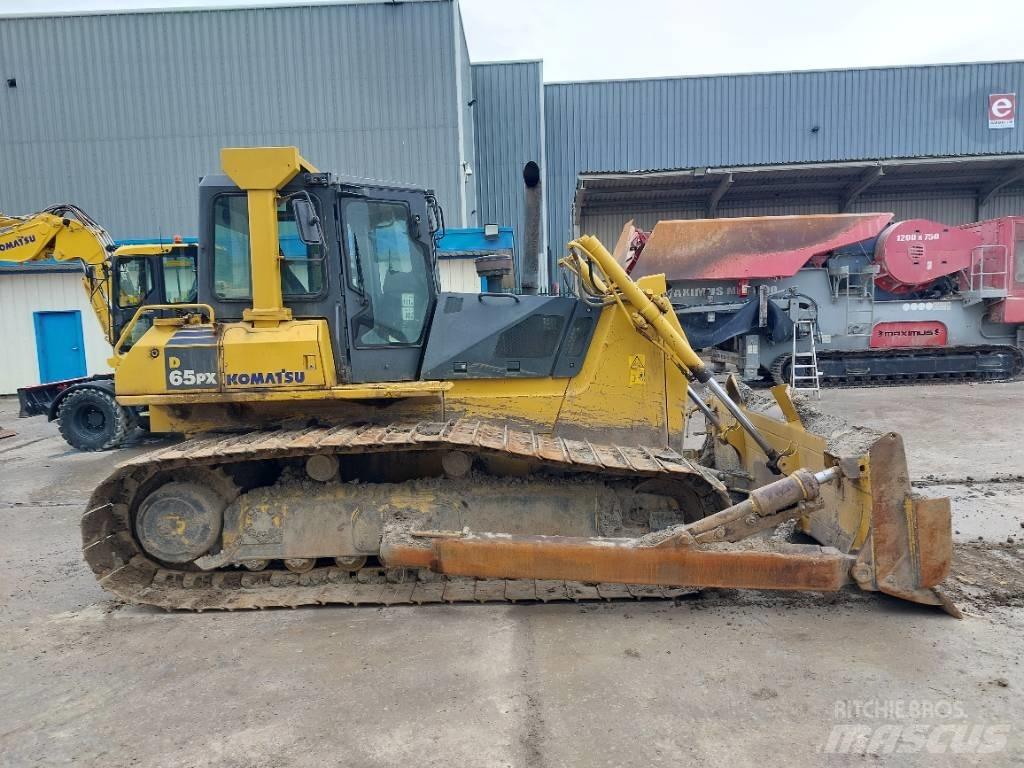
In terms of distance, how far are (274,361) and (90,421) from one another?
7156mm

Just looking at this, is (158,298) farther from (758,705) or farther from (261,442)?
(758,705)

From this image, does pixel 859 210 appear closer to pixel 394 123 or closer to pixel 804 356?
pixel 804 356

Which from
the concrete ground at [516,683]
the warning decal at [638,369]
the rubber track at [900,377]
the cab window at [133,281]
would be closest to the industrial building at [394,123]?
the rubber track at [900,377]

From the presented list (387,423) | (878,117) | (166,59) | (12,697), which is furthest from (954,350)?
(166,59)

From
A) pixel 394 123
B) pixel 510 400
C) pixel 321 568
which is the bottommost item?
pixel 321 568

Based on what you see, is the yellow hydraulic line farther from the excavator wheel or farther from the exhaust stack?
the excavator wheel

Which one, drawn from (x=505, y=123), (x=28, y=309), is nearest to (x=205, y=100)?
(x=28, y=309)

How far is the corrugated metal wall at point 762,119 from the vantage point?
68.2 feet

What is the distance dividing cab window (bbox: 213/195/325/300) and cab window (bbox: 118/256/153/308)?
19.5ft

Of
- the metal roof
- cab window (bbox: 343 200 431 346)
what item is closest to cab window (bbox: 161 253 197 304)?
cab window (bbox: 343 200 431 346)

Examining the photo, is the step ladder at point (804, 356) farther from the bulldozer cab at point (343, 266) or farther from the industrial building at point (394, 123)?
the bulldozer cab at point (343, 266)

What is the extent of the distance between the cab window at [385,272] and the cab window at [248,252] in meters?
0.23

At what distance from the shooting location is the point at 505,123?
20.2m

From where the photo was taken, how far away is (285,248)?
13.9 ft
